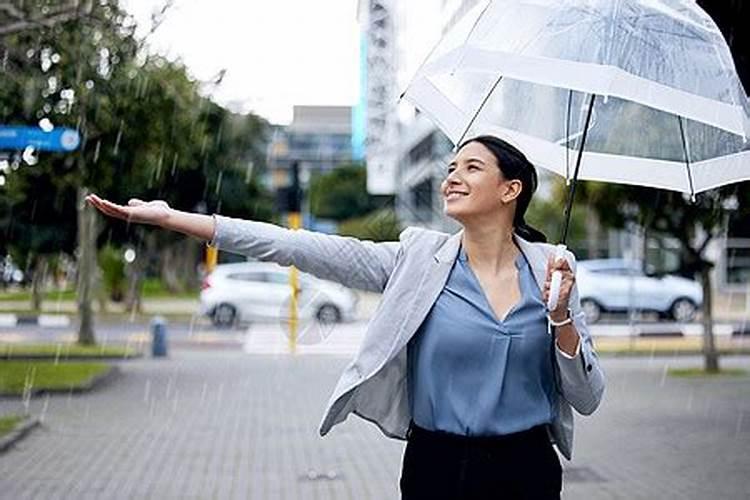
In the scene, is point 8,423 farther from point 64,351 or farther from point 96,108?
point 64,351

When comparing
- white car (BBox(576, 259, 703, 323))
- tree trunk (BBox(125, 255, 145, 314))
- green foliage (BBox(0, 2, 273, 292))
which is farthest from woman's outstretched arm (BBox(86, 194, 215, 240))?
tree trunk (BBox(125, 255, 145, 314))

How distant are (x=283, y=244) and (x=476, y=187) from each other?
20.1 inches

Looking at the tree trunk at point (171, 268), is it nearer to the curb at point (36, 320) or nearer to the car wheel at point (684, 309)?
the curb at point (36, 320)

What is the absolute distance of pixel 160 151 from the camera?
19.9 meters

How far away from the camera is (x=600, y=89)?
4.05 m

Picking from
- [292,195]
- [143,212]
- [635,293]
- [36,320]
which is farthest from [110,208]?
[36,320]

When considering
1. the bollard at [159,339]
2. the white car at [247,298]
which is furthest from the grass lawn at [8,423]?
the white car at [247,298]

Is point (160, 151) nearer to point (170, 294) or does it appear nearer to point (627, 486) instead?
point (627, 486)

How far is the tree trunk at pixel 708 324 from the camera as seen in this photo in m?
19.1

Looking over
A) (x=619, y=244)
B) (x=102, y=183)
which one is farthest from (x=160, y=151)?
(x=619, y=244)

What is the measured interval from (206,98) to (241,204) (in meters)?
30.6

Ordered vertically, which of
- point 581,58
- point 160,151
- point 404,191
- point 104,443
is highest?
point 404,191

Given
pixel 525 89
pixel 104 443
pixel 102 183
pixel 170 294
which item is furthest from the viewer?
pixel 170 294

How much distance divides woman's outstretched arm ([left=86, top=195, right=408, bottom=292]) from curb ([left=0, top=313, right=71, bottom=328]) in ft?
102
